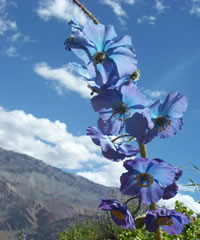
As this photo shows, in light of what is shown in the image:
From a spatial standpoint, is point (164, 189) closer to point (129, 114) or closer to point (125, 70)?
point (129, 114)

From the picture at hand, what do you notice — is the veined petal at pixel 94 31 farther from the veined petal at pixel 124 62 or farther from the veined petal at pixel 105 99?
the veined petal at pixel 105 99

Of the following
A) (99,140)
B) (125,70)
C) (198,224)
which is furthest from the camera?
(198,224)

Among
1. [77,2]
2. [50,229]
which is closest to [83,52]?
[77,2]

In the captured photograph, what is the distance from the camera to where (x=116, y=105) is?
1242mm

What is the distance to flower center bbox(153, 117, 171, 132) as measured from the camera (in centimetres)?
127

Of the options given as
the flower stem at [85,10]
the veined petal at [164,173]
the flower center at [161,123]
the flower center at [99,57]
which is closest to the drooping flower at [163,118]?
the flower center at [161,123]

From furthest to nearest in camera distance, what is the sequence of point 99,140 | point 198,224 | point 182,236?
point 198,224 < point 182,236 < point 99,140

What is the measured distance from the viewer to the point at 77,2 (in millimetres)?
1189

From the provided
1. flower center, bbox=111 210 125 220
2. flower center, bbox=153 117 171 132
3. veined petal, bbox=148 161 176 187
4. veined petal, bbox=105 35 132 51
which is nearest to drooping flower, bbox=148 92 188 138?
flower center, bbox=153 117 171 132

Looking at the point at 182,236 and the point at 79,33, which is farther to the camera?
the point at 182,236

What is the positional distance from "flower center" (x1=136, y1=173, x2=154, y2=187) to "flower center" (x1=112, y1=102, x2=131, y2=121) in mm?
220

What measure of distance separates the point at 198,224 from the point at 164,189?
3352 mm

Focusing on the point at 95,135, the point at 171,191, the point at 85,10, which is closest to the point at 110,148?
the point at 95,135

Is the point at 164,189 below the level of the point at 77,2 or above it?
below
